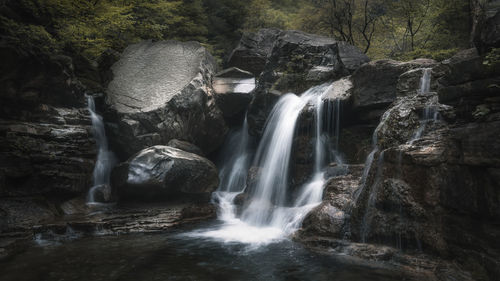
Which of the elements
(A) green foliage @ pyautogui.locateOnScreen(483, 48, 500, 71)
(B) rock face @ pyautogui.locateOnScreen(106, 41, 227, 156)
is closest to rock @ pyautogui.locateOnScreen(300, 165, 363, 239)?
(A) green foliage @ pyautogui.locateOnScreen(483, 48, 500, 71)

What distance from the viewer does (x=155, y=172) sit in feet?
32.0

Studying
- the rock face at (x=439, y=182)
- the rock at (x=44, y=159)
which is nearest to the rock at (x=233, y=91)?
the rock at (x=44, y=159)

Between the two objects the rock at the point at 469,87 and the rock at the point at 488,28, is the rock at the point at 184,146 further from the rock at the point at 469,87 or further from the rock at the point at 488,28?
the rock at the point at 488,28

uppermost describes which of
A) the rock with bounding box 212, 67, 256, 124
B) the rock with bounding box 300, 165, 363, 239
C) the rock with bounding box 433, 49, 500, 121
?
the rock with bounding box 212, 67, 256, 124

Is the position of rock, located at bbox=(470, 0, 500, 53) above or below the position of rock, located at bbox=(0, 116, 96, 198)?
above

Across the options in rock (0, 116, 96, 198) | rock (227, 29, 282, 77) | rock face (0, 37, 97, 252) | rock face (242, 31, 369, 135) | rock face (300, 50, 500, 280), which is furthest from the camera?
rock (227, 29, 282, 77)

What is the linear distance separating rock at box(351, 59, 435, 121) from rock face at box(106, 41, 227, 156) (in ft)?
21.2

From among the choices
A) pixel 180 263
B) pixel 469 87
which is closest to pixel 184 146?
pixel 180 263

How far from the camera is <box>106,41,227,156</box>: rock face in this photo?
11.4 metres

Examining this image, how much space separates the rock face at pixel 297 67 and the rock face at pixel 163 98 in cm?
227

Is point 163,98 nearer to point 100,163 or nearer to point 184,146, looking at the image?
point 184,146

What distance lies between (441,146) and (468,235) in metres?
1.58

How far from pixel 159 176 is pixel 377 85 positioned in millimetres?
7466

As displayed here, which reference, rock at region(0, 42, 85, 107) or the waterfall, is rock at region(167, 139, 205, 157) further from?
rock at region(0, 42, 85, 107)
